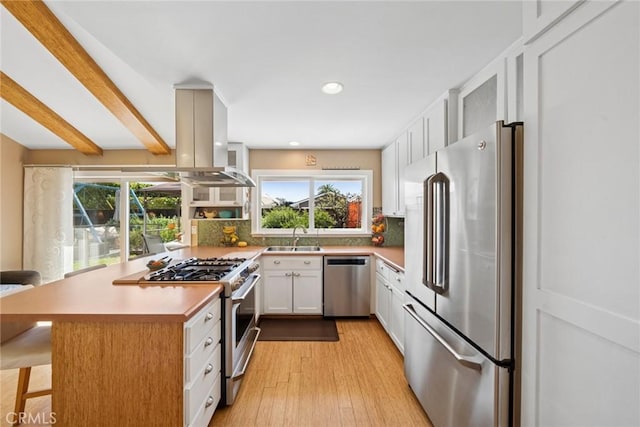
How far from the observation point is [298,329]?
10.3 feet

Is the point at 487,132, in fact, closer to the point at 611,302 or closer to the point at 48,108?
the point at 611,302

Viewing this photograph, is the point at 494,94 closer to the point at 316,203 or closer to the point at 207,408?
the point at 207,408

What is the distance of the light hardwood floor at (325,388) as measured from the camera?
70.5 inches

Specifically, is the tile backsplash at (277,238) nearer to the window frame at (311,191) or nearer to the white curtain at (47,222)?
the window frame at (311,191)

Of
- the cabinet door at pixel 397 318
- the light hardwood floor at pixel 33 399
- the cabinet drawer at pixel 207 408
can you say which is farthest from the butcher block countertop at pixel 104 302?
the cabinet door at pixel 397 318

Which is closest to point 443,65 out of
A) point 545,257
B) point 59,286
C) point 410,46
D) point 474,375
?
point 410,46

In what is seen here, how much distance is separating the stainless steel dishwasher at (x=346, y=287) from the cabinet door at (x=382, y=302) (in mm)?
160

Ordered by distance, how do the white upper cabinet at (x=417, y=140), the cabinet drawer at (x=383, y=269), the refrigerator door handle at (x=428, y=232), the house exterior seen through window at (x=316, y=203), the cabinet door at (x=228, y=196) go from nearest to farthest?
the refrigerator door handle at (x=428, y=232) → the white upper cabinet at (x=417, y=140) → the cabinet drawer at (x=383, y=269) → the cabinet door at (x=228, y=196) → the house exterior seen through window at (x=316, y=203)

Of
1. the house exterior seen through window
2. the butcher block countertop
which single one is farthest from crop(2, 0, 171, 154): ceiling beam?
the house exterior seen through window

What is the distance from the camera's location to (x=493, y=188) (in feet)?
3.86

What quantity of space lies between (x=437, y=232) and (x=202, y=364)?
1.50 metres

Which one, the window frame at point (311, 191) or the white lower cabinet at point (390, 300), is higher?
the window frame at point (311, 191)

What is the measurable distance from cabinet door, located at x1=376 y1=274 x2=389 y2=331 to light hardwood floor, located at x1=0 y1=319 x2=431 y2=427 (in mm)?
256

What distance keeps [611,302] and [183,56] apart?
2350 mm
